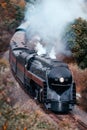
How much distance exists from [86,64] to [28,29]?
587 inches

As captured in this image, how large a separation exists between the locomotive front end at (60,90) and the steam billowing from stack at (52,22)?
1350 cm

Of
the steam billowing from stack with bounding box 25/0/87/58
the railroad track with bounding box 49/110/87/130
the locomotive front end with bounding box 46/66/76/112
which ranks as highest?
the steam billowing from stack with bounding box 25/0/87/58

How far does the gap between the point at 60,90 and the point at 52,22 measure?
22392 mm

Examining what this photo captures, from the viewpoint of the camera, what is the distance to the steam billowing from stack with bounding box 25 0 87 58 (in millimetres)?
34125

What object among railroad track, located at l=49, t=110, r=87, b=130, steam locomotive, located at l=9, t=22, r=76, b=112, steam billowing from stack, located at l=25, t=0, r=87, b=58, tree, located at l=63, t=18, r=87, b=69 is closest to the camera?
railroad track, located at l=49, t=110, r=87, b=130

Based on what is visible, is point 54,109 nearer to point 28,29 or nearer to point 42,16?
point 28,29

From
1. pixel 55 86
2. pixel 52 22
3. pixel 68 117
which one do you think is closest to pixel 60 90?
pixel 55 86

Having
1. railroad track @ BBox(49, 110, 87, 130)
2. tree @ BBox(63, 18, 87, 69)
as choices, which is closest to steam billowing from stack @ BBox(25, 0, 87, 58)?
tree @ BBox(63, 18, 87, 69)

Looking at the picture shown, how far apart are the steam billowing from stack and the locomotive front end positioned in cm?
1350

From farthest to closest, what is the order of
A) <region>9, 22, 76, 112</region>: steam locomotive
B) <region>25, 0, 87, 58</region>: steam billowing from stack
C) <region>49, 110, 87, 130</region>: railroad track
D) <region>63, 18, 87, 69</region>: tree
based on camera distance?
<region>25, 0, 87, 58</region>: steam billowing from stack
<region>63, 18, 87, 69</region>: tree
<region>9, 22, 76, 112</region>: steam locomotive
<region>49, 110, 87, 130</region>: railroad track

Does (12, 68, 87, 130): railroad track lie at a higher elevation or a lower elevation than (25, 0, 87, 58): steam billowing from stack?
lower

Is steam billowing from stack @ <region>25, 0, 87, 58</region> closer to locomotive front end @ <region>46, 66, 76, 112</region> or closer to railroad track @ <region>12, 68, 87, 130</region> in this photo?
locomotive front end @ <region>46, 66, 76, 112</region>

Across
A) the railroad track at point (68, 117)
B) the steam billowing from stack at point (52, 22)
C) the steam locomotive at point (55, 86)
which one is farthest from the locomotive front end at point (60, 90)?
the steam billowing from stack at point (52, 22)

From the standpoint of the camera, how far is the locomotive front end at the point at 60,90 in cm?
1705
